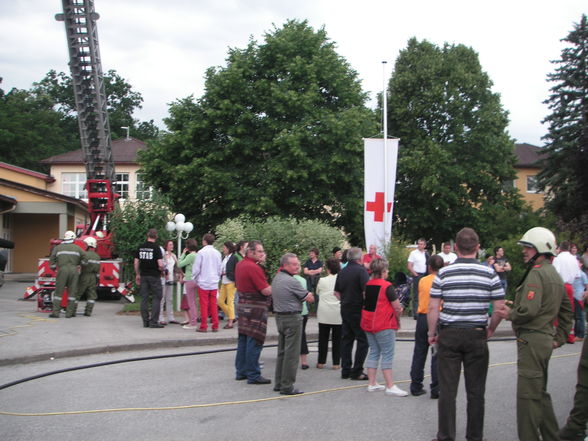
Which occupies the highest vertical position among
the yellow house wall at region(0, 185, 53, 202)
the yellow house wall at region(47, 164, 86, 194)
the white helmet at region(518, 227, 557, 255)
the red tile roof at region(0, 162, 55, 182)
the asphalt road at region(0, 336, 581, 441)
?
the yellow house wall at region(47, 164, 86, 194)

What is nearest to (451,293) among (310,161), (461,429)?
(461,429)

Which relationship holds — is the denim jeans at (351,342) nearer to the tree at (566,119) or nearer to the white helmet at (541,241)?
the white helmet at (541,241)

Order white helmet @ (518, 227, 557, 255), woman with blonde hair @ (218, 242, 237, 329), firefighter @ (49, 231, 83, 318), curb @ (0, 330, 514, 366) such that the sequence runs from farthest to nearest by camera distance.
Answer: firefighter @ (49, 231, 83, 318) → woman with blonde hair @ (218, 242, 237, 329) → curb @ (0, 330, 514, 366) → white helmet @ (518, 227, 557, 255)

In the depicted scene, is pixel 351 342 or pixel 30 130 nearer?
pixel 351 342

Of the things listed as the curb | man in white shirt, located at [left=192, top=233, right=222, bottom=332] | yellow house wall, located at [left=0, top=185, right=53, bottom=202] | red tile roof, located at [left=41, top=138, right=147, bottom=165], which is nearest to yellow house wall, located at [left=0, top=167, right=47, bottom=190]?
red tile roof, located at [left=41, top=138, right=147, bottom=165]

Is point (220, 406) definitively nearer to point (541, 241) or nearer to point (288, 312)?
point (288, 312)

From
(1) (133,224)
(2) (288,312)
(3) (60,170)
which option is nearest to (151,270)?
(2) (288,312)

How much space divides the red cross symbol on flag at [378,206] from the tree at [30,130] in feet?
171

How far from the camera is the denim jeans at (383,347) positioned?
27.8 feet

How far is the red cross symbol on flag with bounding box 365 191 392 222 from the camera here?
2033cm

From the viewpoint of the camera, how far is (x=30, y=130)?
225 ft

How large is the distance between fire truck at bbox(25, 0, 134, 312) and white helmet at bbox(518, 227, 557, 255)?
1764 centimetres

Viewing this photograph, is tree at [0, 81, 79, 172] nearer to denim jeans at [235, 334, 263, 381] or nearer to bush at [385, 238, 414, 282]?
bush at [385, 238, 414, 282]

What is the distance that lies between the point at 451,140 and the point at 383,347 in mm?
34060
